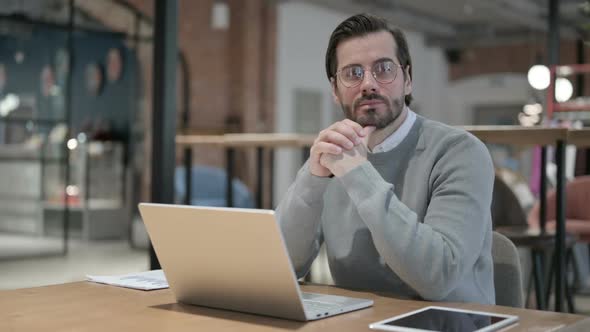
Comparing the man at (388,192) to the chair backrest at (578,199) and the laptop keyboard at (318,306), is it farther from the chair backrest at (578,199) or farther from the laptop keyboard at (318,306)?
the chair backrest at (578,199)

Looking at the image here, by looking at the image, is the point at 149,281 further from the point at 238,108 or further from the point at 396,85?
the point at 238,108

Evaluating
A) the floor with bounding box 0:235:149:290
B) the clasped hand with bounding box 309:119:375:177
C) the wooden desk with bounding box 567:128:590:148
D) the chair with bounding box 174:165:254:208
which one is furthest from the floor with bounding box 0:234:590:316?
the clasped hand with bounding box 309:119:375:177

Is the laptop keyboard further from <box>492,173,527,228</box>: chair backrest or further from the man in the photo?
<box>492,173,527,228</box>: chair backrest

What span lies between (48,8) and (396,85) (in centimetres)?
615

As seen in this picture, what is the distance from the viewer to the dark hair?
5.52ft

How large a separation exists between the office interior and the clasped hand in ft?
5.19

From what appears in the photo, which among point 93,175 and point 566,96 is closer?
point 93,175

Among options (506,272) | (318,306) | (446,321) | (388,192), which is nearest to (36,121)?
(506,272)

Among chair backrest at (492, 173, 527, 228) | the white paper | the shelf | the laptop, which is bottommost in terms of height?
chair backrest at (492, 173, 527, 228)

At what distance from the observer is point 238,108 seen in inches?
434

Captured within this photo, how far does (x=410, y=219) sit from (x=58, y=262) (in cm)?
610

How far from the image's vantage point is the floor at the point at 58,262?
620 centimetres

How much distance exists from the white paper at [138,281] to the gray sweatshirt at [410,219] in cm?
29

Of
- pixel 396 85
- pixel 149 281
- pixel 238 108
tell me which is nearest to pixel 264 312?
pixel 149 281
